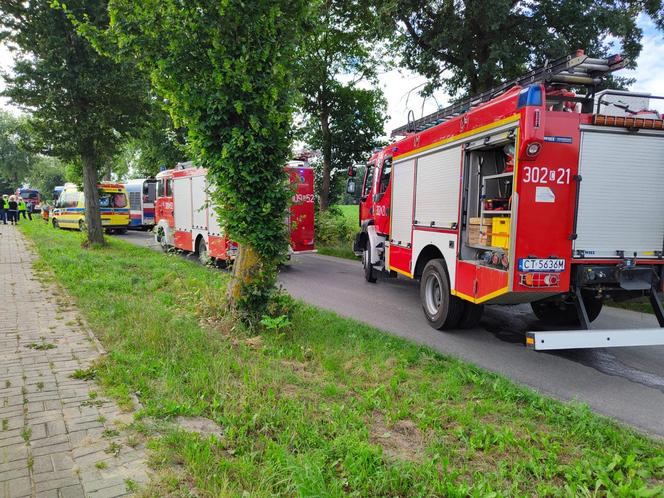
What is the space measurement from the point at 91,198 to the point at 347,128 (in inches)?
433

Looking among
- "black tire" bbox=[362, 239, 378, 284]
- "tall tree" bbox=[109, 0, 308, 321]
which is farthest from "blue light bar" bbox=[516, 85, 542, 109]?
"black tire" bbox=[362, 239, 378, 284]

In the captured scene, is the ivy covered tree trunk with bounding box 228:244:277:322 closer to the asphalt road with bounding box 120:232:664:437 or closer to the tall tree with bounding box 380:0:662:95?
the asphalt road with bounding box 120:232:664:437

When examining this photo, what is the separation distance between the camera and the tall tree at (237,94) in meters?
5.62

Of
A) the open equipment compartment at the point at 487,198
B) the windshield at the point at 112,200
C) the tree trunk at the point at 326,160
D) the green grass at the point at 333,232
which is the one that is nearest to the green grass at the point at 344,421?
the open equipment compartment at the point at 487,198

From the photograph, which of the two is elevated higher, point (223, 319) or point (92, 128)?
point (92, 128)

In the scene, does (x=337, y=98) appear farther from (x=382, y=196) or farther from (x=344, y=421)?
(x=344, y=421)

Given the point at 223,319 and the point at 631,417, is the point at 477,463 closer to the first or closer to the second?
the point at 631,417

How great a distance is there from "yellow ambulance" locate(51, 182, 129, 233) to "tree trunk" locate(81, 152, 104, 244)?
8.97 meters

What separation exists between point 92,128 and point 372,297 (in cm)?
1006

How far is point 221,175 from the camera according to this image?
5984 mm

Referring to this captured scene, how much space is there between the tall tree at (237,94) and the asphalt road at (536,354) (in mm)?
2406

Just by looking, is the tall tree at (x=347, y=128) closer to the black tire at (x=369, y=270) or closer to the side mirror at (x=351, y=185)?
the side mirror at (x=351, y=185)

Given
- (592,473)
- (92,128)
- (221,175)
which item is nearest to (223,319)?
(221,175)

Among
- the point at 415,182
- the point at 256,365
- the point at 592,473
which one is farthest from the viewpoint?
the point at 415,182
